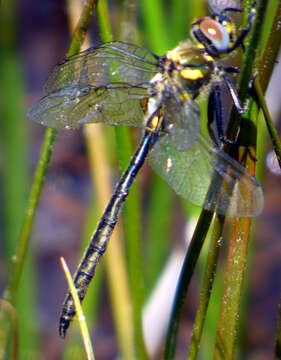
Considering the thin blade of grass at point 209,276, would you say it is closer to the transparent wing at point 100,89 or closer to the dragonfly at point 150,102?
the dragonfly at point 150,102

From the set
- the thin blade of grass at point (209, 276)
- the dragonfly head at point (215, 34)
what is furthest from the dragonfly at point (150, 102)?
the thin blade of grass at point (209, 276)

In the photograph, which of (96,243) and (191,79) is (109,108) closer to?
(191,79)

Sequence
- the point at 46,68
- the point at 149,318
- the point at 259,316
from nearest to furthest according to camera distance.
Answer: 1. the point at 149,318
2. the point at 259,316
3. the point at 46,68

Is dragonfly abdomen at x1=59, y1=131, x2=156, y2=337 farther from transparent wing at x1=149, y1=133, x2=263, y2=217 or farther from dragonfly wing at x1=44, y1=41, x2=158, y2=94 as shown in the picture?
dragonfly wing at x1=44, y1=41, x2=158, y2=94

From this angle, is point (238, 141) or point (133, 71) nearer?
point (238, 141)

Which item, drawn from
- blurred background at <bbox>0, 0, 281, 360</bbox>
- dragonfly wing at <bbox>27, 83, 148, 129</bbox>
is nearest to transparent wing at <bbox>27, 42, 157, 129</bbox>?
dragonfly wing at <bbox>27, 83, 148, 129</bbox>

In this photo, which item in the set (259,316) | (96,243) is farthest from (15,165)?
(259,316)

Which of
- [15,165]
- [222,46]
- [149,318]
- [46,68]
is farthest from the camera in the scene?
[46,68]
